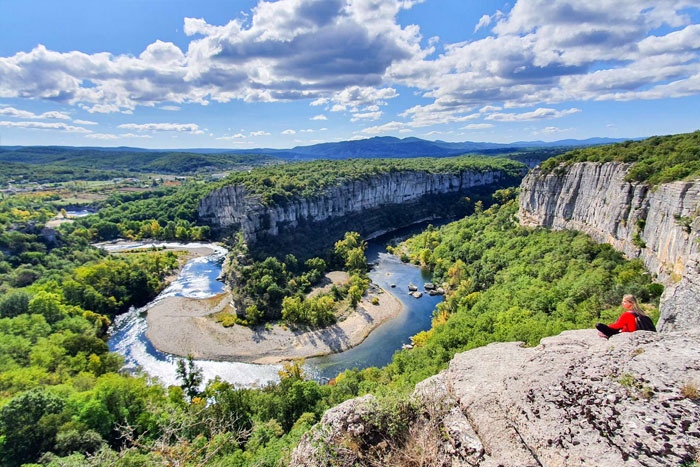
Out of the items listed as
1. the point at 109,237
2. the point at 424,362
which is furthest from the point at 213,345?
the point at 109,237

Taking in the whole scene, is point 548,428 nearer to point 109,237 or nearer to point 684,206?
point 684,206

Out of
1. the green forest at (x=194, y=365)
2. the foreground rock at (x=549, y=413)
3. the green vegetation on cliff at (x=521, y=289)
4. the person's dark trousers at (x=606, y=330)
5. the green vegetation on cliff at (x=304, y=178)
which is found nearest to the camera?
the foreground rock at (x=549, y=413)

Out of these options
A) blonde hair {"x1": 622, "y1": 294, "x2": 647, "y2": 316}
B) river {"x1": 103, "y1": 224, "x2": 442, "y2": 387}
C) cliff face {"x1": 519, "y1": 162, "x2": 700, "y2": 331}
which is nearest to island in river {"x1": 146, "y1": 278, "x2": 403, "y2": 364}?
river {"x1": 103, "y1": 224, "x2": 442, "y2": 387}

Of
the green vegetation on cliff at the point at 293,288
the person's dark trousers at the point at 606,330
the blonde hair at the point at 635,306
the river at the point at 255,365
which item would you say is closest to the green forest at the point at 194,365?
the green vegetation on cliff at the point at 293,288

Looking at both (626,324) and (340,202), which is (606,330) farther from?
(340,202)

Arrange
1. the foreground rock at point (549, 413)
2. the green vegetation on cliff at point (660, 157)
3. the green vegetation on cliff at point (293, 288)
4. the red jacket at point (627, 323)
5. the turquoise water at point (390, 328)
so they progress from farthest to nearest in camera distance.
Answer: the green vegetation on cliff at point (293, 288) < the turquoise water at point (390, 328) < the green vegetation on cliff at point (660, 157) < the red jacket at point (627, 323) < the foreground rock at point (549, 413)

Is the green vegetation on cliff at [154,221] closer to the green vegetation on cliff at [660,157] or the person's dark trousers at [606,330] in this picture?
the green vegetation on cliff at [660,157]
